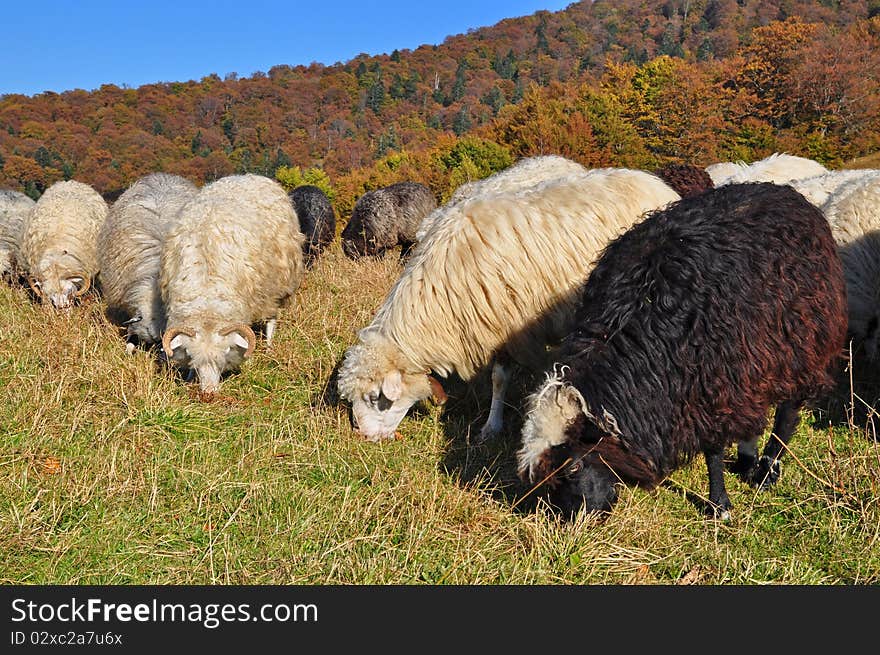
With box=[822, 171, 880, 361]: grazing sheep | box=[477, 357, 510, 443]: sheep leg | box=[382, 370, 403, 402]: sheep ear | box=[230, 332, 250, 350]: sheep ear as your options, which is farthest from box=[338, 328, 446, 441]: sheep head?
box=[822, 171, 880, 361]: grazing sheep

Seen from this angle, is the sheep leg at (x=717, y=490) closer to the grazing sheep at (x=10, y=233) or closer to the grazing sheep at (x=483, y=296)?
the grazing sheep at (x=483, y=296)

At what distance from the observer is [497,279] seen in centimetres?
473

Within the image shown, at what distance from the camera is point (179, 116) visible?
220 feet

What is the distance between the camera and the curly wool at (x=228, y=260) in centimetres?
583

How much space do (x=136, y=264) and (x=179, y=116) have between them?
6867 cm

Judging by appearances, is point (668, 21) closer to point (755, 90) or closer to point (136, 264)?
point (755, 90)

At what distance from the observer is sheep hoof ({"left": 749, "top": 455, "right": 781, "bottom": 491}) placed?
4.30 meters

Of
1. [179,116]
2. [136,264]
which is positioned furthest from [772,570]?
[179,116]

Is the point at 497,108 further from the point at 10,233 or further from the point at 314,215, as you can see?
the point at 10,233

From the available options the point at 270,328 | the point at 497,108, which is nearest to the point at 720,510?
the point at 270,328

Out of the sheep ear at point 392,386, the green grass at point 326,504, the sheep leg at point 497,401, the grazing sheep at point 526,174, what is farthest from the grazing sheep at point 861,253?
the sheep ear at point 392,386

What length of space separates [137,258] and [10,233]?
4710 millimetres

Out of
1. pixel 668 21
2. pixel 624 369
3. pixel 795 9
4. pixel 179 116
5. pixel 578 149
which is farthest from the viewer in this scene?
pixel 668 21

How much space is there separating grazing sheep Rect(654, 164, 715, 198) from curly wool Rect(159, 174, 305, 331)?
4600 millimetres
